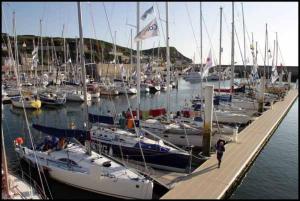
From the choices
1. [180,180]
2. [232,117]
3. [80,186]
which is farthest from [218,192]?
[232,117]

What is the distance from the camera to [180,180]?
52.5 ft

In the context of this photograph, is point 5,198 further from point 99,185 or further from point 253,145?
point 253,145

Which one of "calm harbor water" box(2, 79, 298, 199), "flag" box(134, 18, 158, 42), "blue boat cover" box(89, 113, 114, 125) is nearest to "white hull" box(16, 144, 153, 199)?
"calm harbor water" box(2, 79, 298, 199)

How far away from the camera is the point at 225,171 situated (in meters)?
17.2

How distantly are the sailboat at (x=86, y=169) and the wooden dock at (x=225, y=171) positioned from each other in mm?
1818

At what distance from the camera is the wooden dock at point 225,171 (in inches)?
570

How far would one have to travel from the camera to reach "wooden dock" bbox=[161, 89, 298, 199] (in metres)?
14.5

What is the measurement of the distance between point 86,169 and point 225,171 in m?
6.96

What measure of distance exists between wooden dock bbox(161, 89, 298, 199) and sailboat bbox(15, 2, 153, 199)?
182cm

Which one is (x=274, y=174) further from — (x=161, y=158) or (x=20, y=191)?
(x=20, y=191)

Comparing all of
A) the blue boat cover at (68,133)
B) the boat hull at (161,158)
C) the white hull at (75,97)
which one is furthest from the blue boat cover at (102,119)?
the white hull at (75,97)

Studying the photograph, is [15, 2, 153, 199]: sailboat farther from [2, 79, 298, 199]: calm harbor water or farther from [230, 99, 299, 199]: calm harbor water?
[230, 99, 299, 199]: calm harbor water

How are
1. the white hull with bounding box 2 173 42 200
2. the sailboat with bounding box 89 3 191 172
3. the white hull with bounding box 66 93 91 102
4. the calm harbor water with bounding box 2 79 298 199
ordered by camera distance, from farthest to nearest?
1. the white hull with bounding box 66 93 91 102
2. the sailboat with bounding box 89 3 191 172
3. the calm harbor water with bounding box 2 79 298 199
4. the white hull with bounding box 2 173 42 200

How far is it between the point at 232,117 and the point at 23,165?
18.8m
